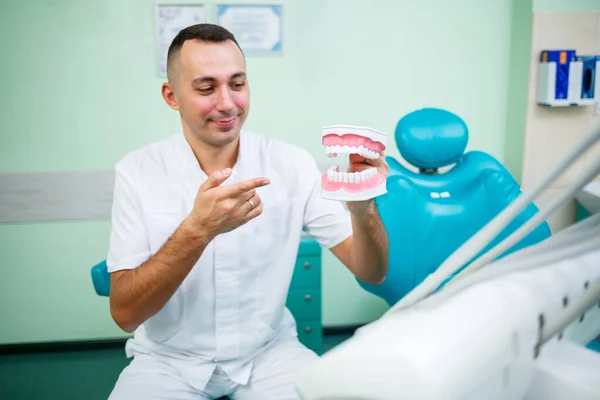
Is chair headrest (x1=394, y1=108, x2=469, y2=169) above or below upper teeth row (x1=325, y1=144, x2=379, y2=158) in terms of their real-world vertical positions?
below

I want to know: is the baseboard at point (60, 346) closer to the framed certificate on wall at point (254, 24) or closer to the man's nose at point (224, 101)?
the framed certificate on wall at point (254, 24)

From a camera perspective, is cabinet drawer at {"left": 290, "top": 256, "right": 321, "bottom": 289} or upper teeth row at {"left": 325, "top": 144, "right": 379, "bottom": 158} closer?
upper teeth row at {"left": 325, "top": 144, "right": 379, "bottom": 158}

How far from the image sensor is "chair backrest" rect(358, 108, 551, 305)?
1896mm

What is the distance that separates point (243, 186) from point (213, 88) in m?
0.47

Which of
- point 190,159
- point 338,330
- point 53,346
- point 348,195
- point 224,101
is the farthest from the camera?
point 338,330

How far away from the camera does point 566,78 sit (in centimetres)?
265

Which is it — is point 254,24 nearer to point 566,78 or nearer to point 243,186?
point 566,78

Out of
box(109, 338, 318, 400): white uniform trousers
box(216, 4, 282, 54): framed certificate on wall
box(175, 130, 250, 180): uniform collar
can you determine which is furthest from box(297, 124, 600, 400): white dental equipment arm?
box(216, 4, 282, 54): framed certificate on wall

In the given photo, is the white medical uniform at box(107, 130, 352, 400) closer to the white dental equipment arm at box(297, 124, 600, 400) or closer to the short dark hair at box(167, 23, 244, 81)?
the short dark hair at box(167, 23, 244, 81)

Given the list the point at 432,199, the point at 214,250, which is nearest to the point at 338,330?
the point at 432,199

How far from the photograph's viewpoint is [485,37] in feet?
9.33

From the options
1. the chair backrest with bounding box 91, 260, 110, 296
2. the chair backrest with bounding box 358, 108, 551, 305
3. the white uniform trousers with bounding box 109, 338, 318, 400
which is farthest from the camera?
the chair backrest with bounding box 358, 108, 551, 305

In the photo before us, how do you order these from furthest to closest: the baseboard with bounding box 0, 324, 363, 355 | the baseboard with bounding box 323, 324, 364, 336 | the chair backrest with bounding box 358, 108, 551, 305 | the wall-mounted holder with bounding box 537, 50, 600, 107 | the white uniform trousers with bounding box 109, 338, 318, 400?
the baseboard with bounding box 323, 324, 364, 336 → the baseboard with bounding box 0, 324, 363, 355 → the wall-mounted holder with bounding box 537, 50, 600, 107 → the chair backrest with bounding box 358, 108, 551, 305 → the white uniform trousers with bounding box 109, 338, 318, 400

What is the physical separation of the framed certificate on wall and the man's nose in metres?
1.40
